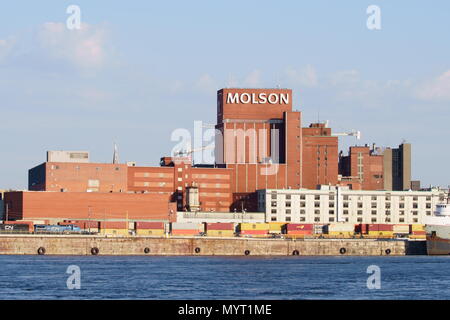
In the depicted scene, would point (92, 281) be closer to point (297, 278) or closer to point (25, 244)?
point (297, 278)

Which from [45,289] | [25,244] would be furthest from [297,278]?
[25,244]

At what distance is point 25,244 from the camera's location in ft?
639

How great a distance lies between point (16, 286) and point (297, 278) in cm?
3475

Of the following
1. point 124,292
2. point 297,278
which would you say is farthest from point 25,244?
point 124,292
